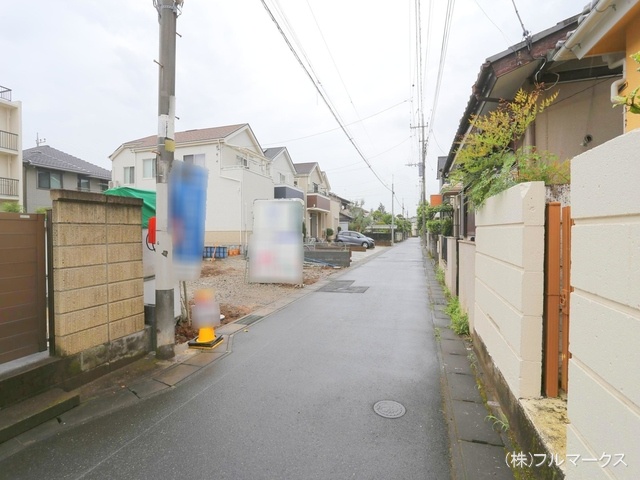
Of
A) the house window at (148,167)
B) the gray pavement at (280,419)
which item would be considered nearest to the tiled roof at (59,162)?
the house window at (148,167)

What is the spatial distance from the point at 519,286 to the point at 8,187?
25.5 meters

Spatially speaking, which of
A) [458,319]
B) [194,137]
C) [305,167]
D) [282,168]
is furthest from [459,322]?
[305,167]

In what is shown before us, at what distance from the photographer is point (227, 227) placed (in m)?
20.4

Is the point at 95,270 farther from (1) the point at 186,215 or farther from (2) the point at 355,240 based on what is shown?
(2) the point at 355,240

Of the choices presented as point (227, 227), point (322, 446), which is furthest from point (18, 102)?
point (322, 446)

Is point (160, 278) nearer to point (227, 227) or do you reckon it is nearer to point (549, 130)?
point (549, 130)

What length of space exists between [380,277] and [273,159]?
18.8 metres

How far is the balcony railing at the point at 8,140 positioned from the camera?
19.2 meters

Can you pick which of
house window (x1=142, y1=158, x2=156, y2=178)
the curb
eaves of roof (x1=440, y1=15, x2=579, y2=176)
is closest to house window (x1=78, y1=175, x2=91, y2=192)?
house window (x1=142, y1=158, x2=156, y2=178)

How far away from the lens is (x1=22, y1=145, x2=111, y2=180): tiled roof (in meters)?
21.9

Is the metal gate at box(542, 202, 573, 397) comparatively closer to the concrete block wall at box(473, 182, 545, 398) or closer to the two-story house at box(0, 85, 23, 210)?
the concrete block wall at box(473, 182, 545, 398)

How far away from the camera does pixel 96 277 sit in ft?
12.3

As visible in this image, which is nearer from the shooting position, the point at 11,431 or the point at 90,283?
the point at 11,431

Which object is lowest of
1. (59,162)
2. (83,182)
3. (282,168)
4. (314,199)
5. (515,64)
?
(515,64)
